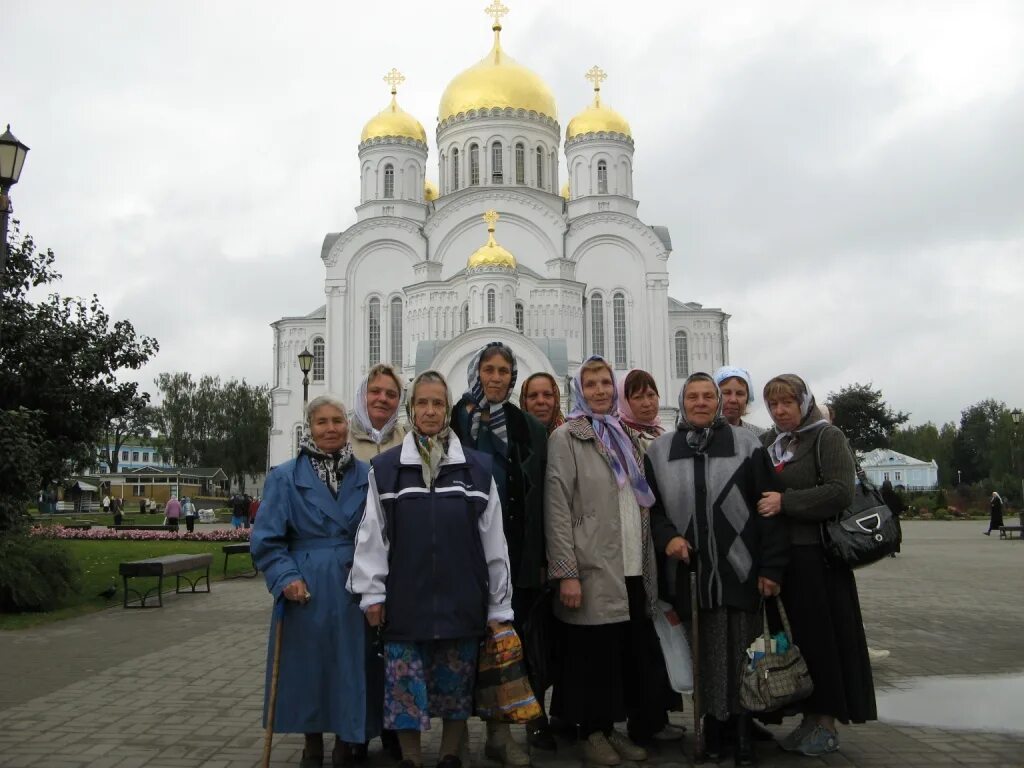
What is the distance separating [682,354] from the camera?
1629 inches

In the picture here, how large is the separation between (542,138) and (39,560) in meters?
35.0

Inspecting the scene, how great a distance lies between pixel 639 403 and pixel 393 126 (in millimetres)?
39046

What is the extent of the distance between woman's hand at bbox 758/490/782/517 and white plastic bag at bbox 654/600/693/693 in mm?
706

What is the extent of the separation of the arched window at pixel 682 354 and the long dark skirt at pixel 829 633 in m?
36.8

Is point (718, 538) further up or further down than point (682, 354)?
further down

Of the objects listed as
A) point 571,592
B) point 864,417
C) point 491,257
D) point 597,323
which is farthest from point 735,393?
point 864,417

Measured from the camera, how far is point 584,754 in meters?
4.71

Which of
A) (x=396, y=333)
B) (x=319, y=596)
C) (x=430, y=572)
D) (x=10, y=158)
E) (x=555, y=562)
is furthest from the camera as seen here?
(x=396, y=333)

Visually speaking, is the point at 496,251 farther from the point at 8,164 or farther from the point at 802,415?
the point at 802,415

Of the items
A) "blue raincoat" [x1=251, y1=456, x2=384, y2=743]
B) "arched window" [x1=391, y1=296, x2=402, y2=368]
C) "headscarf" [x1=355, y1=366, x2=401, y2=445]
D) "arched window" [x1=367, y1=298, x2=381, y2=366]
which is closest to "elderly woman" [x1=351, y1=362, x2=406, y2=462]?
"headscarf" [x1=355, y1=366, x2=401, y2=445]

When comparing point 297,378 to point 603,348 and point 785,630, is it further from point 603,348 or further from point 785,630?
point 785,630

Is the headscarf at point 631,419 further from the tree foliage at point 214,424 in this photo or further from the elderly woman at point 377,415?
the tree foliage at point 214,424

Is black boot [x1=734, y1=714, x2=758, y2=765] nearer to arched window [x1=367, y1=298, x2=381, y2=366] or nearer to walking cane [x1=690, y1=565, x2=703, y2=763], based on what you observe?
walking cane [x1=690, y1=565, x2=703, y2=763]

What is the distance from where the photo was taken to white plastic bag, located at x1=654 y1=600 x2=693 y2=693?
479 cm
